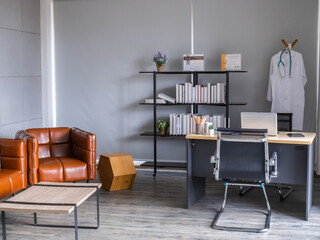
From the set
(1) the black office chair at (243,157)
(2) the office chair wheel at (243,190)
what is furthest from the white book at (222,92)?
(1) the black office chair at (243,157)

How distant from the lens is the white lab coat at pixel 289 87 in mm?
7156

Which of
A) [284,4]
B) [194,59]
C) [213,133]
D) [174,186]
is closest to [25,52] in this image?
[194,59]

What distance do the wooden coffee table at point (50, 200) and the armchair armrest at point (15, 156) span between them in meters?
0.77

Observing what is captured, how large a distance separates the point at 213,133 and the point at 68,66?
3777mm

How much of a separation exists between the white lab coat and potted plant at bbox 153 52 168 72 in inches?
66.1

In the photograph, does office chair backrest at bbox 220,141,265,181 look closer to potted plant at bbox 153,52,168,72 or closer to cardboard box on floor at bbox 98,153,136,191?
cardboard box on floor at bbox 98,153,136,191

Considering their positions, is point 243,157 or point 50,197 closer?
point 50,197

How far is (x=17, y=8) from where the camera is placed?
7289mm

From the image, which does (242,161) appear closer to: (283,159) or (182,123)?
(283,159)

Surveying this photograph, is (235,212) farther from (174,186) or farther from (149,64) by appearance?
(149,64)

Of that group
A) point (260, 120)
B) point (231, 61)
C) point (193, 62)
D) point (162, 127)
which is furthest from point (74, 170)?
point (231, 61)

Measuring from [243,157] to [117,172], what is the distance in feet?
6.94

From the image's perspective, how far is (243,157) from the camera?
487cm

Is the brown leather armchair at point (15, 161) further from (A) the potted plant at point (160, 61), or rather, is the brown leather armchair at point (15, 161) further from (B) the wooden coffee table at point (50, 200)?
(A) the potted plant at point (160, 61)
